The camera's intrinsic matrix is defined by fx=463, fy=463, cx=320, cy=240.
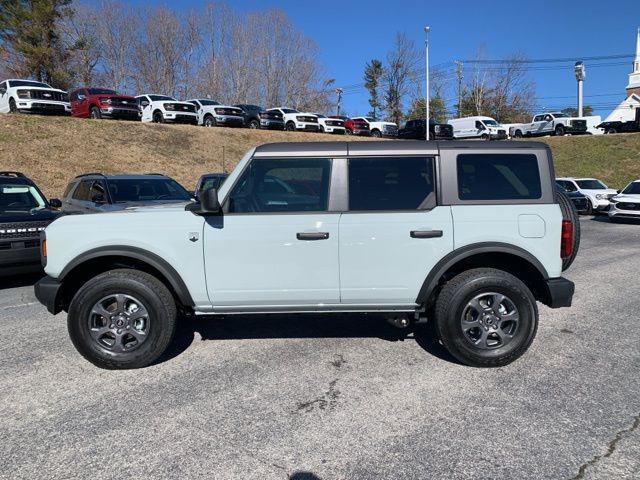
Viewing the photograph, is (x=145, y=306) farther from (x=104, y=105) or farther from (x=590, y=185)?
(x=104, y=105)

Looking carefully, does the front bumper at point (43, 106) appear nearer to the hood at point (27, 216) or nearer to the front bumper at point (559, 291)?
the hood at point (27, 216)

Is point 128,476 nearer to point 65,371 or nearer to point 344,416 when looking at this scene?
point 344,416

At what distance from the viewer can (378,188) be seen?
3.97 metres

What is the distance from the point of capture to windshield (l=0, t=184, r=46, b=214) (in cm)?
770

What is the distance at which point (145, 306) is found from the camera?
12.7 ft

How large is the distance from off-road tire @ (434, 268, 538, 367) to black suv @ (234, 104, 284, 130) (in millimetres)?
27538

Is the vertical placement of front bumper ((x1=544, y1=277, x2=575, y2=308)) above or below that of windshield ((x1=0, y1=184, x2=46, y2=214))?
below

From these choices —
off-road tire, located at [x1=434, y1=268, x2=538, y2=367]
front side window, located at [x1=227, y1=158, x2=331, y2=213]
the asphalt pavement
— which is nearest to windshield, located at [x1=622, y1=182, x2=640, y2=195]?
the asphalt pavement

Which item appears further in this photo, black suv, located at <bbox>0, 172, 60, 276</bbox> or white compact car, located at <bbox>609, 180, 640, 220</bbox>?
white compact car, located at <bbox>609, 180, 640, 220</bbox>

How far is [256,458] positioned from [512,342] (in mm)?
2372

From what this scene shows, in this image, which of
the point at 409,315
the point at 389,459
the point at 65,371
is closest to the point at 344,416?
the point at 389,459

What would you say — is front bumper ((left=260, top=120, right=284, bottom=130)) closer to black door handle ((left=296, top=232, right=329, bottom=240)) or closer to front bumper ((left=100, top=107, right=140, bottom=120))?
front bumper ((left=100, top=107, right=140, bottom=120))

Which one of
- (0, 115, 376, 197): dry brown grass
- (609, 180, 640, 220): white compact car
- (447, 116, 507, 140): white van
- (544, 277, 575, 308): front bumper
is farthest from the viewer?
(447, 116, 507, 140): white van

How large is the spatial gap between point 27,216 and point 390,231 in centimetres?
597
